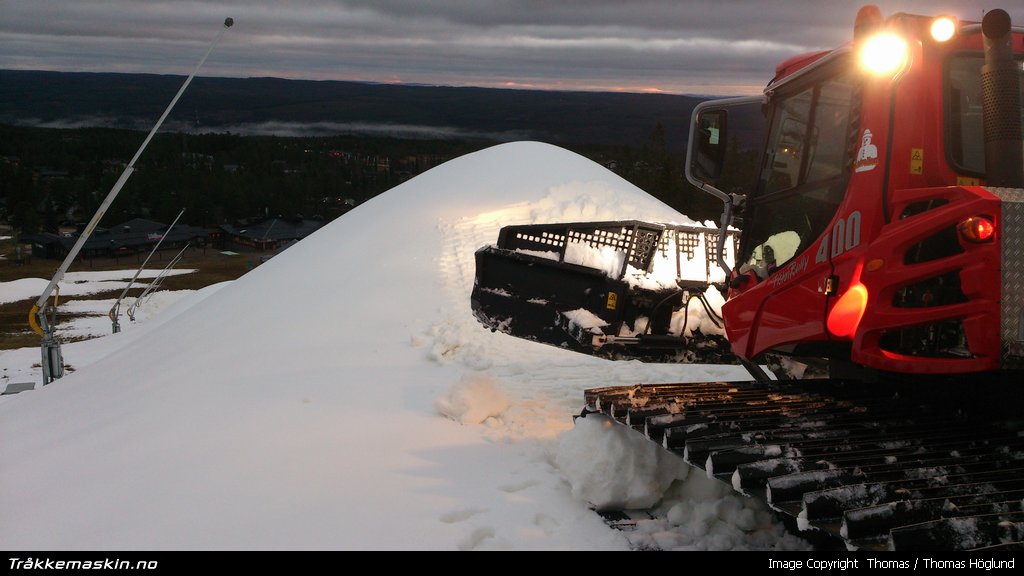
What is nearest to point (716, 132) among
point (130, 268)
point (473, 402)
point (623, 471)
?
point (623, 471)

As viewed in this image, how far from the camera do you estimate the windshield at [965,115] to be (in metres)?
3.94

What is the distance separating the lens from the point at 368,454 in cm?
583

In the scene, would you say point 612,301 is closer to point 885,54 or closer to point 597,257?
point 597,257

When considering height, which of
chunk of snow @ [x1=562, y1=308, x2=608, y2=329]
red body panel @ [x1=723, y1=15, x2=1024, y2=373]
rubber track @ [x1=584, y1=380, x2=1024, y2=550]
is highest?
red body panel @ [x1=723, y1=15, x2=1024, y2=373]

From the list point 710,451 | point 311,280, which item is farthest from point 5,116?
point 710,451

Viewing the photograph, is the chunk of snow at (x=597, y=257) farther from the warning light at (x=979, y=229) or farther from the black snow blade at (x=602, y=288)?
the warning light at (x=979, y=229)

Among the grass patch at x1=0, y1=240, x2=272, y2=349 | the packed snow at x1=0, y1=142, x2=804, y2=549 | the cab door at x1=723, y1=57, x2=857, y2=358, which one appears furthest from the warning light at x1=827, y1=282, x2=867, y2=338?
the grass patch at x1=0, y1=240, x2=272, y2=349

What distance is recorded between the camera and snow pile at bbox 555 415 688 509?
15.1ft

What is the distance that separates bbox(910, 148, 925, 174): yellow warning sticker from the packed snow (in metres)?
2.00

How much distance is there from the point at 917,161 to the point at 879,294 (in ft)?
2.29

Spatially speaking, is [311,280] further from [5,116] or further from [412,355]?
[5,116]

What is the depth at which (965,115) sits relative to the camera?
13.1ft

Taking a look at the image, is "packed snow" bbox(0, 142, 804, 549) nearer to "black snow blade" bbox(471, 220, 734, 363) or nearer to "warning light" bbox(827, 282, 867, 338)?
"black snow blade" bbox(471, 220, 734, 363)

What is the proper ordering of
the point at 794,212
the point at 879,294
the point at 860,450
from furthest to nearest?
the point at 794,212
the point at 879,294
the point at 860,450
